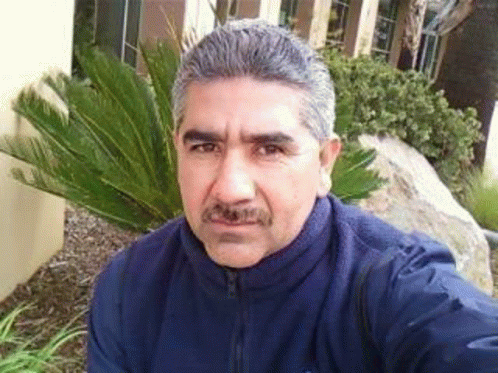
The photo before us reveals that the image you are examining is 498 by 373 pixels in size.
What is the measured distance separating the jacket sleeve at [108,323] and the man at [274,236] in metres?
0.19

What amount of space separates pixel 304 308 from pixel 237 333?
177 mm

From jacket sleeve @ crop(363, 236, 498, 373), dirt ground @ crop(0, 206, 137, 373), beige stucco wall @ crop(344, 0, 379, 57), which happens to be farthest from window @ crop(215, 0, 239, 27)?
beige stucco wall @ crop(344, 0, 379, 57)

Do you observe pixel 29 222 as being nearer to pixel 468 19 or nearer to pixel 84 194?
pixel 84 194

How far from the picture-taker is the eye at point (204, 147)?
1630 millimetres

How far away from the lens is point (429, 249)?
5.16 ft

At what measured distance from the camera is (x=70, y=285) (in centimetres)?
463

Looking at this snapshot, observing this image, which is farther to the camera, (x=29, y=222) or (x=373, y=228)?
(x=29, y=222)

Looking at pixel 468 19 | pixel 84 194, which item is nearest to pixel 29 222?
pixel 84 194

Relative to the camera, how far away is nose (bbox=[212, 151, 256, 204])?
5.15ft

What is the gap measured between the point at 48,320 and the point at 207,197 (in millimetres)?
2894

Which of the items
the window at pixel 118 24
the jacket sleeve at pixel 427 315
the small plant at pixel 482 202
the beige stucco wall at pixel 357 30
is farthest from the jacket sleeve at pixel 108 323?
the beige stucco wall at pixel 357 30

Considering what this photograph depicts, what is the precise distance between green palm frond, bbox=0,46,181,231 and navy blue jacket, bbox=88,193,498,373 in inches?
86.2

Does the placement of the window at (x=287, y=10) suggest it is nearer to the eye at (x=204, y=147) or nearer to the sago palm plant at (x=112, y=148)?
the sago palm plant at (x=112, y=148)

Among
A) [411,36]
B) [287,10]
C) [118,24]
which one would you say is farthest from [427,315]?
[287,10]
